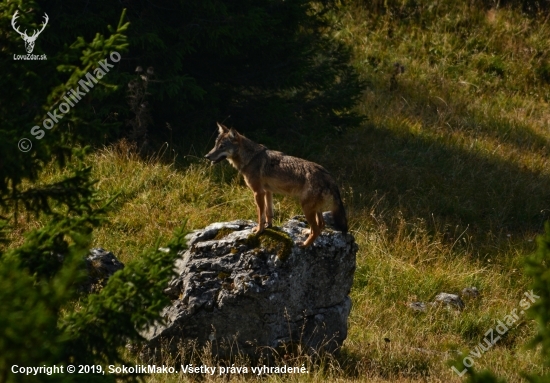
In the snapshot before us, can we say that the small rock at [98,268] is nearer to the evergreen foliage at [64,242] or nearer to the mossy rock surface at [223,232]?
the mossy rock surface at [223,232]

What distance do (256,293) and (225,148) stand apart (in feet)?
5.49

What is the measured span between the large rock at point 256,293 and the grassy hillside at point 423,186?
568 millimetres

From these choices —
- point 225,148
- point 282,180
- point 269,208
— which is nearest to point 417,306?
point 269,208

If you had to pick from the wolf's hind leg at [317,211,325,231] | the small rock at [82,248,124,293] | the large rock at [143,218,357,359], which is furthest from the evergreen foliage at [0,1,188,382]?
the small rock at [82,248,124,293]

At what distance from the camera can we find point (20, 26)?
552 centimetres

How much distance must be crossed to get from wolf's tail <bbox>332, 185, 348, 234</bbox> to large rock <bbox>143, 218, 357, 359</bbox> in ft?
0.81

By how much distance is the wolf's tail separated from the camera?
803 cm

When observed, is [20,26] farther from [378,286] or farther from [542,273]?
[378,286]

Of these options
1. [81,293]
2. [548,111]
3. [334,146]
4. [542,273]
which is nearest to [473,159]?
[334,146]

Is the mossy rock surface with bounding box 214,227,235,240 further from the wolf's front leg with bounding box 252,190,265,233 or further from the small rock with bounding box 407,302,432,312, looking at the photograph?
the small rock with bounding box 407,302,432,312

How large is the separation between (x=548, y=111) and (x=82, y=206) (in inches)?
524

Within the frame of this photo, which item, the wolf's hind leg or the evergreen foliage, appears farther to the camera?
the wolf's hind leg

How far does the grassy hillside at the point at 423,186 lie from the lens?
9571 millimetres

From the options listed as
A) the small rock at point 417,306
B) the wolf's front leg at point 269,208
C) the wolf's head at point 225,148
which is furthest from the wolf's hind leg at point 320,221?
the small rock at point 417,306
